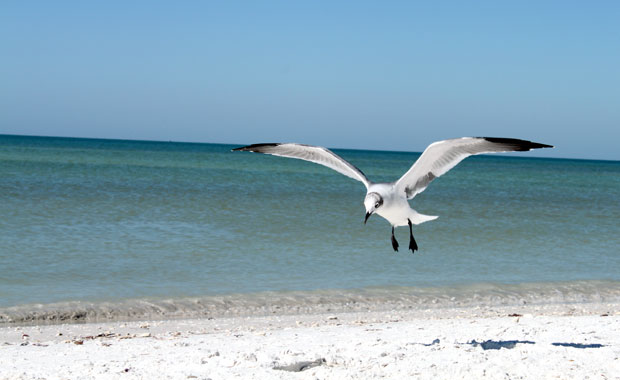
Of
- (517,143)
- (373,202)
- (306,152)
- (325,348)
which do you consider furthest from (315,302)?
(517,143)

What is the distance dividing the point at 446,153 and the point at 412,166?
35cm

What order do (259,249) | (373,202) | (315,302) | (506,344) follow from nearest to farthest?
(373,202), (506,344), (315,302), (259,249)

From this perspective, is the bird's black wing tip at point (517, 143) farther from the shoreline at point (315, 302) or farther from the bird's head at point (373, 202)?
the shoreline at point (315, 302)

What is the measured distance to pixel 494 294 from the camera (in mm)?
11023

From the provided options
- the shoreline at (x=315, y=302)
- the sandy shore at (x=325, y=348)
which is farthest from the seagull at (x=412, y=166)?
the shoreline at (x=315, y=302)

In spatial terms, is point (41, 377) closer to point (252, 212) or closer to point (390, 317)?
point (390, 317)

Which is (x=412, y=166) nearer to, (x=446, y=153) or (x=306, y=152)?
(x=446, y=153)

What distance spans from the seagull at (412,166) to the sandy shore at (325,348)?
1219mm

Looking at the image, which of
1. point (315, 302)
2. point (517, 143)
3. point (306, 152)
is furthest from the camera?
point (315, 302)

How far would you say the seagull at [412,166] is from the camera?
6.45 meters

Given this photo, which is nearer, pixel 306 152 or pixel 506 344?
pixel 506 344

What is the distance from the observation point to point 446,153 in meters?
6.85

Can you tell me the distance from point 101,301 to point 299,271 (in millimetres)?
3633

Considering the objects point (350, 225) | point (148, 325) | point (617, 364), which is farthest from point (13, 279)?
point (350, 225)
